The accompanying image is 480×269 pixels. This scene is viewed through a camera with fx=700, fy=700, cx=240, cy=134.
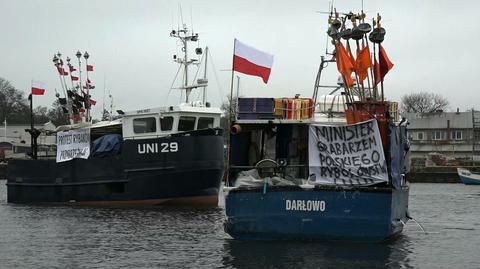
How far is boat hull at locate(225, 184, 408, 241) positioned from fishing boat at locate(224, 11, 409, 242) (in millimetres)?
23

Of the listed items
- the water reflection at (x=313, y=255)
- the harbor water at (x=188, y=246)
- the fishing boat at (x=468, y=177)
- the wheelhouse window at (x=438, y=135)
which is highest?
the wheelhouse window at (x=438, y=135)

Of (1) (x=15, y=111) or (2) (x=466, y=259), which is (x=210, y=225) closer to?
(2) (x=466, y=259)

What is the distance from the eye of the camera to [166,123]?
→ 3067cm

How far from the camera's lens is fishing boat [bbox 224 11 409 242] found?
16.3m

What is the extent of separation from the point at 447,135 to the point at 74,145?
79.1 meters

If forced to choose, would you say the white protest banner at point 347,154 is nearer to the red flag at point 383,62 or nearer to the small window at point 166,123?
the red flag at point 383,62

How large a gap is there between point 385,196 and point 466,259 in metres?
2.45

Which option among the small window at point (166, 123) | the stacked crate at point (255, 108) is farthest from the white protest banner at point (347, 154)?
the small window at point (166, 123)

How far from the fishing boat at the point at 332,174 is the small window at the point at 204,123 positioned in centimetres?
Result: 1309

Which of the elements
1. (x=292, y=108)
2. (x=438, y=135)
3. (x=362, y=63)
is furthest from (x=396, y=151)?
Answer: (x=438, y=135)

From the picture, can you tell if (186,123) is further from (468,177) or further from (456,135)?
(456,135)

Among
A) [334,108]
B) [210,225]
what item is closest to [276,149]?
[334,108]

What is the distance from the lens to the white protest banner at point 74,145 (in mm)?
32375

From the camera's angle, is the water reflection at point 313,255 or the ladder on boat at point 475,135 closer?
the water reflection at point 313,255
